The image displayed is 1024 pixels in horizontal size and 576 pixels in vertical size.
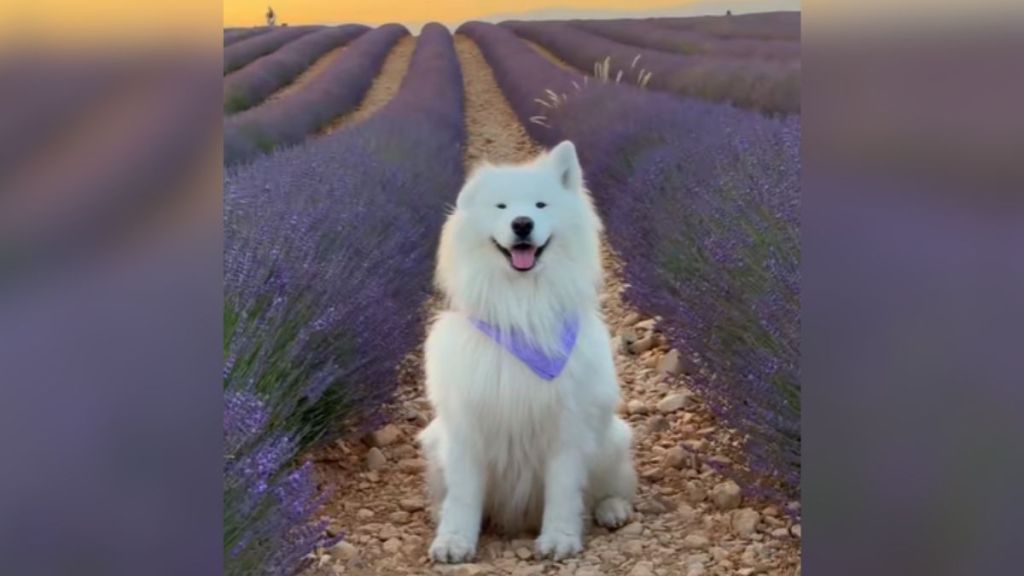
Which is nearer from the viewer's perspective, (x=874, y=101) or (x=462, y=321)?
(x=874, y=101)

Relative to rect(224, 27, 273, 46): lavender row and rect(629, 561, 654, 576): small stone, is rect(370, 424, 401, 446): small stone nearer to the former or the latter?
rect(629, 561, 654, 576): small stone

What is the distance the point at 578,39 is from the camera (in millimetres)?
2400

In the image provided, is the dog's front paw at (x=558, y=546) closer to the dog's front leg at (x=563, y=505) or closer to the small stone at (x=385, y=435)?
the dog's front leg at (x=563, y=505)

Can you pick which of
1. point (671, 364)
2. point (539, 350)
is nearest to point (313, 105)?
point (539, 350)

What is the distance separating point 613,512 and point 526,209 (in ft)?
2.20

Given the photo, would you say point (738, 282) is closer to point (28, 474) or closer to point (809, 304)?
point (809, 304)

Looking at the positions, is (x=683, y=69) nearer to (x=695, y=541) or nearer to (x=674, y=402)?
(x=674, y=402)

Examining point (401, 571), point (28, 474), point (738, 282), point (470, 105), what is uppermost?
point (470, 105)

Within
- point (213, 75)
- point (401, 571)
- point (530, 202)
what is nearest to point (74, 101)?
point (213, 75)

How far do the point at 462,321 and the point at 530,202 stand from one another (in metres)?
0.30

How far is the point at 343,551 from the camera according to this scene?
2451 mm

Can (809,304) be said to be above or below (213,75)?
below

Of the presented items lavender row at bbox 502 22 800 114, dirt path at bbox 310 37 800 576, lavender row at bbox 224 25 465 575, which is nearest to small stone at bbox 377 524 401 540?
dirt path at bbox 310 37 800 576

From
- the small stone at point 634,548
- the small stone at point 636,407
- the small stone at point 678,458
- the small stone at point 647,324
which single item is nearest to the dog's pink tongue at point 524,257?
the small stone at point 647,324
